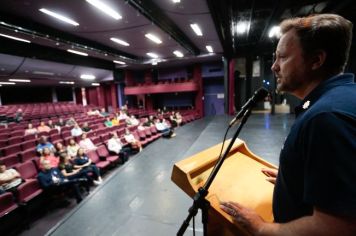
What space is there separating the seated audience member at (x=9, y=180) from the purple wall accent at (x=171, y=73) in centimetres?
1342

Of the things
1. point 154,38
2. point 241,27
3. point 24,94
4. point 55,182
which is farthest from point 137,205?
point 24,94

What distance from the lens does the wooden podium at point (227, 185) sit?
911 mm

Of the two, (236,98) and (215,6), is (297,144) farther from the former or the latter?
(236,98)

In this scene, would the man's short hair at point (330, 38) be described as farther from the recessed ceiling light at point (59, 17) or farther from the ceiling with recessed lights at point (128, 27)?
the recessed ceiling light at point (59, 17)

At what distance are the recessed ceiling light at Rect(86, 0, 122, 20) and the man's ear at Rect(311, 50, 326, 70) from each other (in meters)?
5.70

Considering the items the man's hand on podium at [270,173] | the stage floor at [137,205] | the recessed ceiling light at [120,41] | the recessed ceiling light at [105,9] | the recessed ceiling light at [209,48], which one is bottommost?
the stage floor at [137,205]

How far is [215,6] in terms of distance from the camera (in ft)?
18.1

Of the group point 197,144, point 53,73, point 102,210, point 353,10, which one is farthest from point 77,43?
point 353,10

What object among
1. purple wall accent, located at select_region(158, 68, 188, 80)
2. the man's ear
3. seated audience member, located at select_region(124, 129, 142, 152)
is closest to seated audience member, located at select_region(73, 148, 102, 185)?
seated audience member, located at select_region(124, 129, 142, 152)

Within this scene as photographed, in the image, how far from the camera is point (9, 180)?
3.72m

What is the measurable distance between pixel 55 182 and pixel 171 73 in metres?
13.5

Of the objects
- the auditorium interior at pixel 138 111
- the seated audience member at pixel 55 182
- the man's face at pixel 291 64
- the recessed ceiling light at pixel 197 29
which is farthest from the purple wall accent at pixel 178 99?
the man's face at pixel 291 64

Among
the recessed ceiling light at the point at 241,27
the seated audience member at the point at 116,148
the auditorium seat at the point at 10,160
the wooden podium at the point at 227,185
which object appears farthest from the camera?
the recessed ceiling light at the point at 241,27

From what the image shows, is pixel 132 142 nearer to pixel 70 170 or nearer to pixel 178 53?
pixel 70 170
